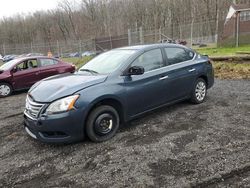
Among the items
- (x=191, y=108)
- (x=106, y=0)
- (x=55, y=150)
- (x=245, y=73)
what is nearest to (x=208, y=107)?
(x=191, y=108)

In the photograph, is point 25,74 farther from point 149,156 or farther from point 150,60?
point 149,156

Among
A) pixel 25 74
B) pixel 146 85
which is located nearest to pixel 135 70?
pixel 146 85

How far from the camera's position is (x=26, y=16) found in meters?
63.9

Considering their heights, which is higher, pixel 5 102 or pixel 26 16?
pixel 26 16

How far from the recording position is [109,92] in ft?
14.7

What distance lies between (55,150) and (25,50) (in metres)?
39.8

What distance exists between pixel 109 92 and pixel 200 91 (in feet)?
9.52

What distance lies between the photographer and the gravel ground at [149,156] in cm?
334

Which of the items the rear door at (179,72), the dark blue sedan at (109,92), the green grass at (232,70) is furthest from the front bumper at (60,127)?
the green grass at (232,70)

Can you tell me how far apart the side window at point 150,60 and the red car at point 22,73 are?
6.03m

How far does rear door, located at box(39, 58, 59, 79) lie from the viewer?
10.2 metres

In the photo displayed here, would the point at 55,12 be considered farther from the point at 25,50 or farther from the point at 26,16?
the point at 25,50

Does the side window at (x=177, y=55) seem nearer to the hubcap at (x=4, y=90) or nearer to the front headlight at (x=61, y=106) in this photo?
the front headlight at (x=61, y=106)

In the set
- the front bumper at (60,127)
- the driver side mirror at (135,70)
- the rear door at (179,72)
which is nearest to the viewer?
the front bumper at (60,127)
